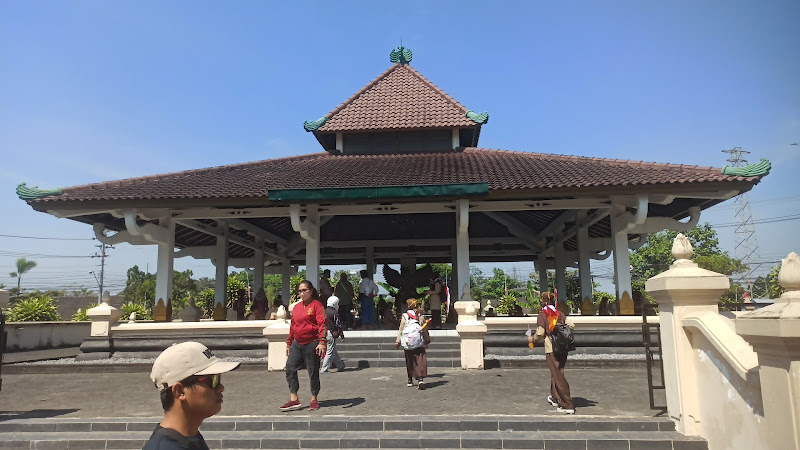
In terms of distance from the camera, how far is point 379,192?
34.6 ft

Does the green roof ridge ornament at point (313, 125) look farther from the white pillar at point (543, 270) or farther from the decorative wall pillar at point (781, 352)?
the decorative wall pillar at point (781, 352)

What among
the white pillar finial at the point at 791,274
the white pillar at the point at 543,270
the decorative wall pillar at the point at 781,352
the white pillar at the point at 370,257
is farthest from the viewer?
the white pillar at the point at 543,270

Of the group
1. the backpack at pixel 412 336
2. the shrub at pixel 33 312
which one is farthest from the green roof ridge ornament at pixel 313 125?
the shrub at pixel 33 312

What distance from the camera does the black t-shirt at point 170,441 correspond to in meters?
1.75

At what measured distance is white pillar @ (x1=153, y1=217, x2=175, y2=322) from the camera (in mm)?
11734

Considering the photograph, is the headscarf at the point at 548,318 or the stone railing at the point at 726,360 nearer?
the stone railing at the point at 726,360

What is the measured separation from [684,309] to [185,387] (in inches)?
177

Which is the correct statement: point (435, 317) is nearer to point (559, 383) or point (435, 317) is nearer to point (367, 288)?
point (367, 288)

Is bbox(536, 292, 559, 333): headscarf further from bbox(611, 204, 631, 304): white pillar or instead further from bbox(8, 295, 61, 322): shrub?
bbox(8, 295, 61, 322): shrub

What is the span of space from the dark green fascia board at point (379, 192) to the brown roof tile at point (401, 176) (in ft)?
0.98

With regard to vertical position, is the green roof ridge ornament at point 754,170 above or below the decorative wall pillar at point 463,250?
above

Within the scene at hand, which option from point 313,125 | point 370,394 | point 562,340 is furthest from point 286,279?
point 562,340

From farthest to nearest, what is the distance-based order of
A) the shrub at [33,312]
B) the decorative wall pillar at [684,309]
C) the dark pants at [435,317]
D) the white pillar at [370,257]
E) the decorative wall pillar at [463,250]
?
the white pillar at [370,257], the shrub at [33,312], the dark pants at [435,317], the decorative wall pillar at [463,250], the decorative wall pillar at [684,309]

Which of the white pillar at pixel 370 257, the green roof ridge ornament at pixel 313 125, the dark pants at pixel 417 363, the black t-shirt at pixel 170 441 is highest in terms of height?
the green roof ridge ornament at pixel 313 125
